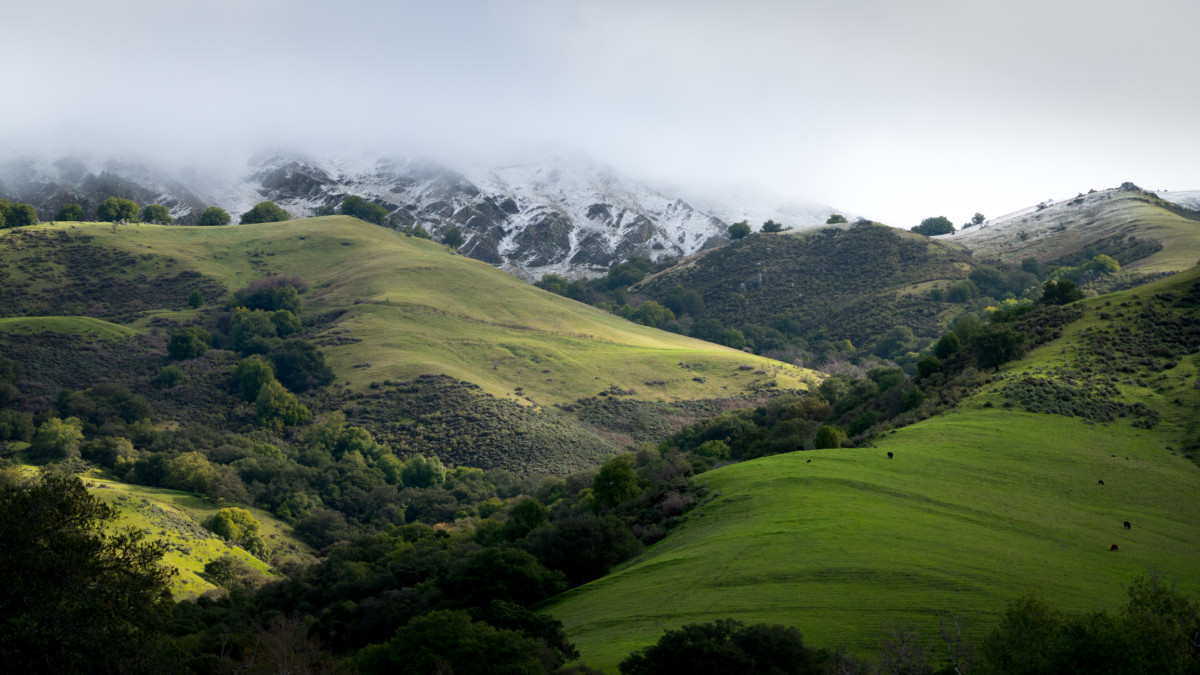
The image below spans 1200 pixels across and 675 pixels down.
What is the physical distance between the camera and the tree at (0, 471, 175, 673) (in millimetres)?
24859

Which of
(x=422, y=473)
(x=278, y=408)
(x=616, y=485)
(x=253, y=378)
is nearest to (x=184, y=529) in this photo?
(x=422, y=473)

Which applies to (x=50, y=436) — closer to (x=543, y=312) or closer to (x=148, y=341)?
(x=148, y=341)

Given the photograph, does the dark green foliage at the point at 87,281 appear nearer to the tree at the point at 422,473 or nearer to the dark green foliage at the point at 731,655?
the tree at the point at 422,473

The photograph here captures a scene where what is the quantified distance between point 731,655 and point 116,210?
663 ft

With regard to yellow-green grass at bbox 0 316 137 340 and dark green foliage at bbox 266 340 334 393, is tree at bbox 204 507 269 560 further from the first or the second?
yellow-green grass at bbox 0 316 137 340

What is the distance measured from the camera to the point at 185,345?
411 feet

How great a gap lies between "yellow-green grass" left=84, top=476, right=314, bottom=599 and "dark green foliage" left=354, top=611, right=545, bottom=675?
112ft

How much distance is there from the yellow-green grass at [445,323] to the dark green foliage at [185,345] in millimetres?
10489

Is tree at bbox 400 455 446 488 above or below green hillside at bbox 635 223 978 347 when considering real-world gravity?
below

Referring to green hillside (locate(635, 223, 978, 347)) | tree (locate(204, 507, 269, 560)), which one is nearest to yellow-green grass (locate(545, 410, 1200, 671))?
tree (locate(204, 507, 269, 560))

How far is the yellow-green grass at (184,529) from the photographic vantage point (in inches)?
2462

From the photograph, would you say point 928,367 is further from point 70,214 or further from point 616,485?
point 70,214

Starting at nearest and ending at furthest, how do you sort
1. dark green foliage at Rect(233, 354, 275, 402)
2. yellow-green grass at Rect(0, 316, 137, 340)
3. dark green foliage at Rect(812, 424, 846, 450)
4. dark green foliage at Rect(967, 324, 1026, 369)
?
1. dark green foliage at Rect(812, 424, 846, 450)
2. dark green foliage at Rect(967, 324, 1026, 369)
3. dark green foliage at Rect(233, 354, 275, 402)
4. yellow-green grass at Rect(0, 316, 137, 340)

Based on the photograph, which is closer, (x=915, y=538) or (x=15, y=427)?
(x=915, y=538)
